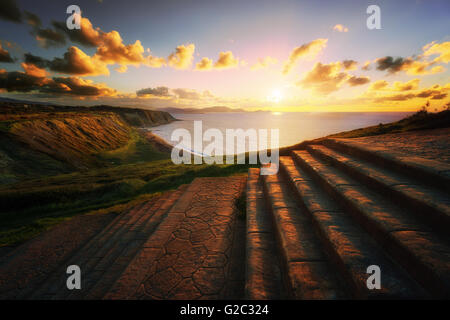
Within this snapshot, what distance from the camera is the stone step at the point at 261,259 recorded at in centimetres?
184

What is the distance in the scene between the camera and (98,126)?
110 feet

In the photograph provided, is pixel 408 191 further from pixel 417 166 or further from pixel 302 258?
pixel 302 258

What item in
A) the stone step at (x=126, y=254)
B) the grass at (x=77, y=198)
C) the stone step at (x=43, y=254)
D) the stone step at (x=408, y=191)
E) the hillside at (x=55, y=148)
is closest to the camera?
the stone step at (x=408, y=191)

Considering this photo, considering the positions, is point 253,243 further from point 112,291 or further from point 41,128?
point 41,128

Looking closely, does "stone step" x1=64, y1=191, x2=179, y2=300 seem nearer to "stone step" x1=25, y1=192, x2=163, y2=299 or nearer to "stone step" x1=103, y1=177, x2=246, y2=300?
"stone step" x1=25, y1=192, x2=163, y2=299

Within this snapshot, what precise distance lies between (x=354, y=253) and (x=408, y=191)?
4.12 ft

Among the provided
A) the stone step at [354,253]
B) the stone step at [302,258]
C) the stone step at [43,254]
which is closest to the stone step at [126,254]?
the stone step at [43,254]

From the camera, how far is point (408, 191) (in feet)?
7.26

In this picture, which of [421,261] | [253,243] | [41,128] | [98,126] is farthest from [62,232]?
[98,126]

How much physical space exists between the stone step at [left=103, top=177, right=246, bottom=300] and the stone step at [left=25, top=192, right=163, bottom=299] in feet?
5.03

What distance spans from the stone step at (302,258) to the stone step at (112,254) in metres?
2.58

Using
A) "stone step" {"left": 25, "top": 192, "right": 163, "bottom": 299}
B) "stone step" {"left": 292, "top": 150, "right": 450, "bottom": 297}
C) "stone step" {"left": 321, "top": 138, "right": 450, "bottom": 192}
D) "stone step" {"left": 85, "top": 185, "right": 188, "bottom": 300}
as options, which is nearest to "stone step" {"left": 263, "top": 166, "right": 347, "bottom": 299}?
"stone step" {"left": 292, "top": 150, "right": 450, "bottom": 297}

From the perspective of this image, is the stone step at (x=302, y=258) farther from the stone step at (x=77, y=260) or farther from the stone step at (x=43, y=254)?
the stone step at (x=43, y=254)
